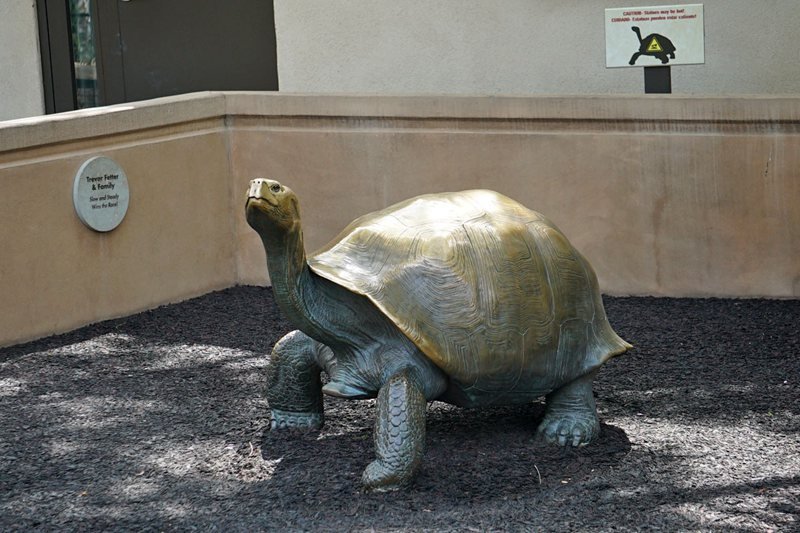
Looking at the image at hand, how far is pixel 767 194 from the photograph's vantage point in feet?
23.9

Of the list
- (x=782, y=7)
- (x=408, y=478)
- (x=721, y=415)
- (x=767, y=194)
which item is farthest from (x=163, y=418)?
(x=782, y=7)

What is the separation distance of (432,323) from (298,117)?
12.2 ft

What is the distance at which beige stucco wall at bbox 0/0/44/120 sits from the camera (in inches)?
411

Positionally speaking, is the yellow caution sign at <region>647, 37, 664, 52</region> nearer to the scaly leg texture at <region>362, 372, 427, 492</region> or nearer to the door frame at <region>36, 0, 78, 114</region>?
the scaly leg texture at <region>362, 372, 427, 492</region>

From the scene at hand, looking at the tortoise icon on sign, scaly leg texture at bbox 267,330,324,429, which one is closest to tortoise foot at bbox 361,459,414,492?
scaly leg texture at bbox 267,330,324,429

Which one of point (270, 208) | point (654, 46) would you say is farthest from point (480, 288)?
point (654, 46)

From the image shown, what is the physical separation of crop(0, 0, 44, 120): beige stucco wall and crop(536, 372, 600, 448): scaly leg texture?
687 cm

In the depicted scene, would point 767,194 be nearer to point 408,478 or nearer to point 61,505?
point 408,478

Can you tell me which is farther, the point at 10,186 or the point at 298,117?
the point at 298,117

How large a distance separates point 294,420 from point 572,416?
48.6 inches

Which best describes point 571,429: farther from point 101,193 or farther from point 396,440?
point 101,193

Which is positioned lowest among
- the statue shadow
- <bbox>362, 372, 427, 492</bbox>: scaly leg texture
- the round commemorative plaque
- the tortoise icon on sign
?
the statue shadow

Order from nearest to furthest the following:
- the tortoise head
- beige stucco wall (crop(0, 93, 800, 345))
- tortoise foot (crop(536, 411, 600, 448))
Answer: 1. the tortoise head
2. tortoise foot (crop(536, 411, 600, 448))
3. beige stucco wall (crop(0, 93, 800, 345))

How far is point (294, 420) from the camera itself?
5.37 m
